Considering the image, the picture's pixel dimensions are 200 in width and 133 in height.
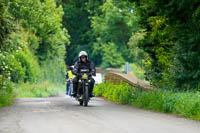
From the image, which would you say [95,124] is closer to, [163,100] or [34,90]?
[163,100]

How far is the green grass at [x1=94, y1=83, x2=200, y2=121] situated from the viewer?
1421 cm

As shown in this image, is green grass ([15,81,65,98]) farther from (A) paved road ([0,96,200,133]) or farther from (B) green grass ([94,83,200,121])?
(A) paved road ([0,96,200,133])

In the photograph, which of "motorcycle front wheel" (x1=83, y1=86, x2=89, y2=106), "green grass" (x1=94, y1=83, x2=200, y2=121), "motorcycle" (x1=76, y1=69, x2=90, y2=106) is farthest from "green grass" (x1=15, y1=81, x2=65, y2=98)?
"motorcycle front wheel" (x1=83, y1=86, x2=89, y2=106)

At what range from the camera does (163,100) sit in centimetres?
1623

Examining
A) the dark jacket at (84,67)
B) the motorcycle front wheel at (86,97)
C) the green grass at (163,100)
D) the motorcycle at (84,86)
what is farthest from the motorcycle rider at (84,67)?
the green grass at (163,100)

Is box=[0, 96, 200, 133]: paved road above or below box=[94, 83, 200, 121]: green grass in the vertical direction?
below

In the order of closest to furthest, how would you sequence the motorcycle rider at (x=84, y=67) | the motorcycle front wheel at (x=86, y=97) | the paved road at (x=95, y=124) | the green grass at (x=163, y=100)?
the paved road at (x=95, y=124) < the green grass at (x=163, y=100) < the motorcycle front wheel at (x=86, y=97) < the motorcycle rider at (x=84, y=67)

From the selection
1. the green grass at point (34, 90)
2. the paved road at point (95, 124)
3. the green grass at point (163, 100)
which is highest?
the green grass at point (34, 90)

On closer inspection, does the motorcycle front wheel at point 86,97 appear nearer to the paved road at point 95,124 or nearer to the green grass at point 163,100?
the green grass at point 163,100

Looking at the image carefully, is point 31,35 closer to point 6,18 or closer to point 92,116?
point 6,18

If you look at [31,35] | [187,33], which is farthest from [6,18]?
[31,35]

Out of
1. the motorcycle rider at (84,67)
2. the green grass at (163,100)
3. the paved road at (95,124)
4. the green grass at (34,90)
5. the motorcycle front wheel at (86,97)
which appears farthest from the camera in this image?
the green grass at (34,90)

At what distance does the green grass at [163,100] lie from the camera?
14.2 metres

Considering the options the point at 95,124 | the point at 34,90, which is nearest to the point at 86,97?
the point at 95,124
